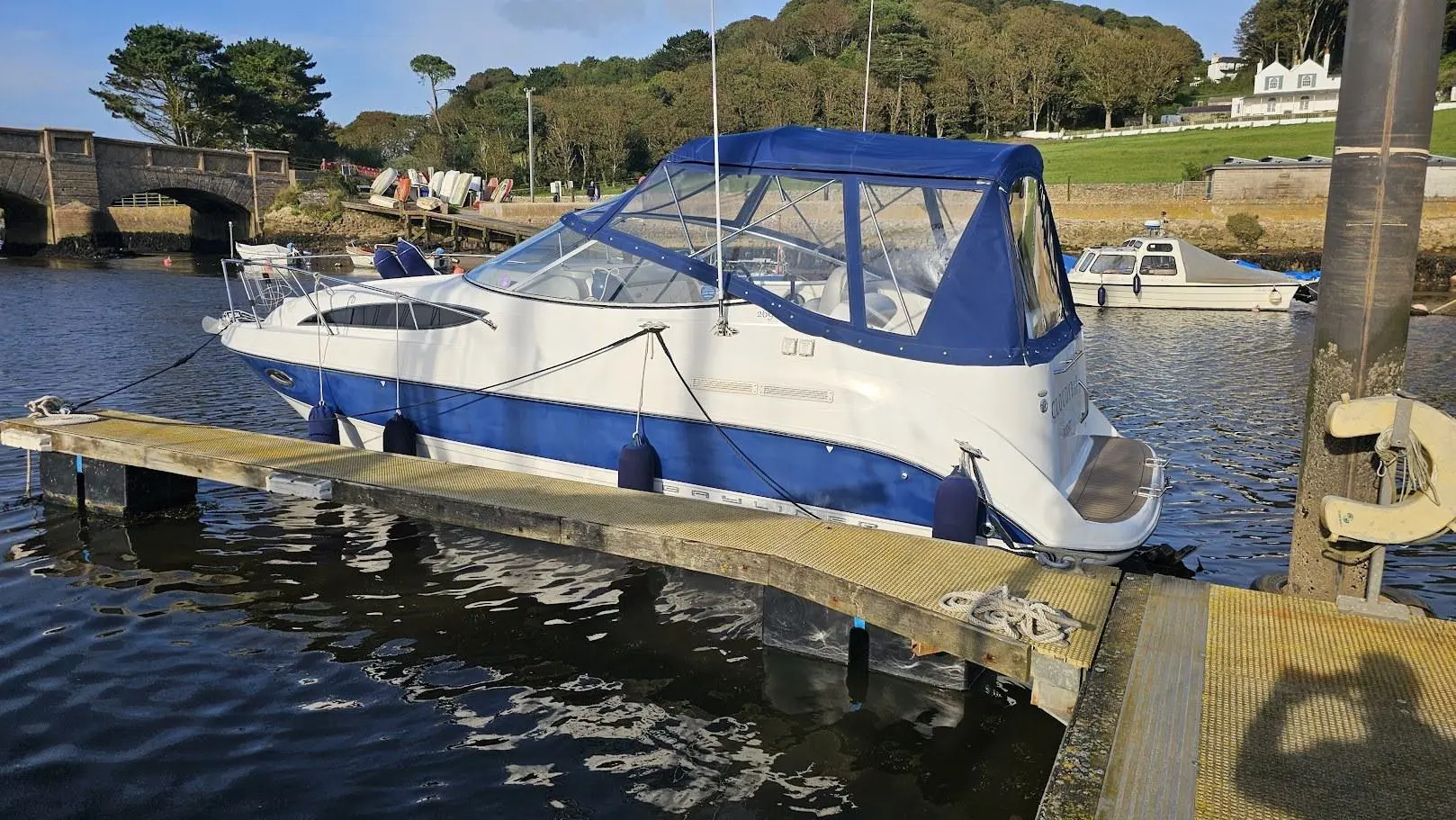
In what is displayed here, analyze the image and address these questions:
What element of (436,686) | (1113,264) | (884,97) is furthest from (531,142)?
(436,686)

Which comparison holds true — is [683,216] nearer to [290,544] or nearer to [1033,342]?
[1033,342]

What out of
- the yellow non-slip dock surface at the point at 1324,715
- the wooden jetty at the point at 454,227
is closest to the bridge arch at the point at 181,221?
the wooden jetty at the point at 454,227

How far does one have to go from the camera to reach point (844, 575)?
620cm

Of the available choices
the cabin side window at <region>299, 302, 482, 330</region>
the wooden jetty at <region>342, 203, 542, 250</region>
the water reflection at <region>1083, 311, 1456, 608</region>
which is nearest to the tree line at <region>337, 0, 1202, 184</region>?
the wooden jetty at <region>342, 203, 542, 250</region>

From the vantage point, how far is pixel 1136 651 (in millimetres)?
5398

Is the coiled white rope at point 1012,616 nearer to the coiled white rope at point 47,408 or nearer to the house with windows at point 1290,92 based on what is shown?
the coiled white rope at point 47,408

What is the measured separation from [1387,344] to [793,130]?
470 centimetres

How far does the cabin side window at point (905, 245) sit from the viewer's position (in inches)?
307

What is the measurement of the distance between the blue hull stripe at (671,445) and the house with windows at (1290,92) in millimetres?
86990

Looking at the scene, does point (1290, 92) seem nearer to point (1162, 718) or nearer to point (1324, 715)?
point (1324, 715)

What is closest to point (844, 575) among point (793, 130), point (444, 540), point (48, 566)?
point (793, 130)

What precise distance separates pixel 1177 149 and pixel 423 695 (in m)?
68.9

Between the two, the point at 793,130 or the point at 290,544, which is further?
the point at 290,544

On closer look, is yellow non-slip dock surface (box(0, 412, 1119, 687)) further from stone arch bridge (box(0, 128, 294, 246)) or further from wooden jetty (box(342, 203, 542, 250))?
stone arch bridge (box(0, 128, 294, 246))
